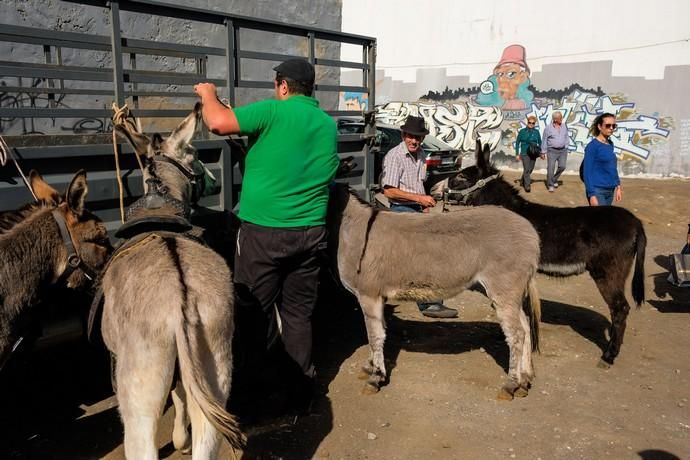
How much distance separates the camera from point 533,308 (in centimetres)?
481

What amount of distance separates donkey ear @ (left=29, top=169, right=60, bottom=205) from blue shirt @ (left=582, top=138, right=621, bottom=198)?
577cm

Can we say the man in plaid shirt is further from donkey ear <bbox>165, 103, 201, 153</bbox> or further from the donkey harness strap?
the donkey harness strap

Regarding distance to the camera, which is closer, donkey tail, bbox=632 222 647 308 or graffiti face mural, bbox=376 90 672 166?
donkey tail, bbox=632 222 647 308

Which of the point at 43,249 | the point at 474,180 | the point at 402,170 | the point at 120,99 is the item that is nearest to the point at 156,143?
the point at 120,99

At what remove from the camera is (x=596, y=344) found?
5.84 metres

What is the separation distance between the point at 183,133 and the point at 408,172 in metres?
2.79

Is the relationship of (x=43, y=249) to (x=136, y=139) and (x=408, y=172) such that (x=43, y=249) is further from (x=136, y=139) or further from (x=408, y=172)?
(x=408, y=172)

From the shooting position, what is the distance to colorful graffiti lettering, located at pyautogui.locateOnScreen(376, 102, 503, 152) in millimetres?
22078

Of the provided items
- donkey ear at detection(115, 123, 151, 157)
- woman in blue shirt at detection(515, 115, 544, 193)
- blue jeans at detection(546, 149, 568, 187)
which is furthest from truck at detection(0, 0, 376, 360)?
blue jeans at detection(546, 149, 568, 187)

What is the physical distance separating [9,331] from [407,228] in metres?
2.99

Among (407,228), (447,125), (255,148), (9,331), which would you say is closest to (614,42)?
(447,125)

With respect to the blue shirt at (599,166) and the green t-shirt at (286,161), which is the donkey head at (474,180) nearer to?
the blue shirt at (599,166)

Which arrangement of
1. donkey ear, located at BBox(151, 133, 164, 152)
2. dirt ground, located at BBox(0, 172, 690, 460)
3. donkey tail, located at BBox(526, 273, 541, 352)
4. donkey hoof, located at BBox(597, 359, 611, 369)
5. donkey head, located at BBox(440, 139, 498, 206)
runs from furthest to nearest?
donkey head, located at BBox(440, 139, 498, 206) → donkey hoof, located at BBox(597, 359, 611, 369) → donkey tail, located at BBox(526, 273, 541, 352) → dirt ground, located at BBox(0, 172, 690, 460) → donkey ear, located at BBox(151, 133, 164, 152)

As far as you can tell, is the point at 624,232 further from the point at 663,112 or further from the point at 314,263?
the point at 663,112
